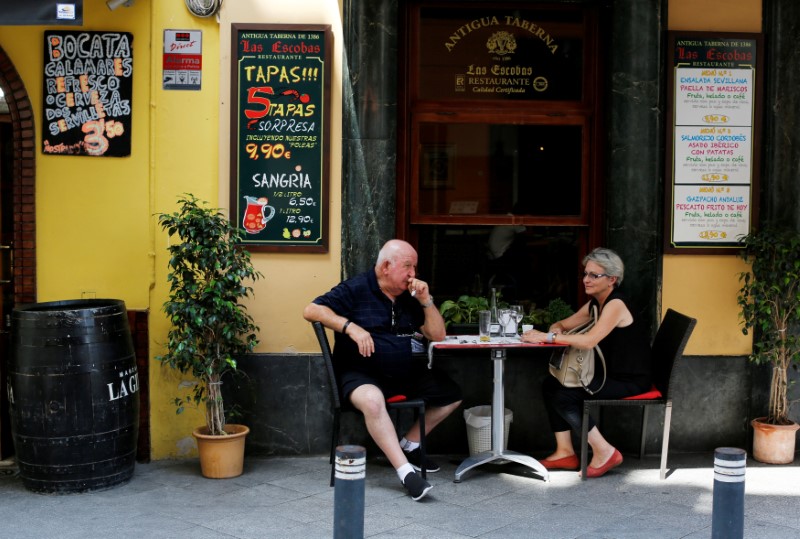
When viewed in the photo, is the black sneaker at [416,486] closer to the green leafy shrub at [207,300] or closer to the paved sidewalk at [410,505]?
the paved sidewalk at [410,505]

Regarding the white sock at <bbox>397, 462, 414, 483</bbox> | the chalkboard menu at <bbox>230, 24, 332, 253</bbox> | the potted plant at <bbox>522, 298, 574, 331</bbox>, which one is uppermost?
the chalkboard menu at <bbox>230, 24, 332, 253</bbox>

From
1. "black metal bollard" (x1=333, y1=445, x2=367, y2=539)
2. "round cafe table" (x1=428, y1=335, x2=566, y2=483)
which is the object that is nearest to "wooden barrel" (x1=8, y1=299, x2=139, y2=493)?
"round cafe table" (x1=428, y1=335, x2=566, y2=483)

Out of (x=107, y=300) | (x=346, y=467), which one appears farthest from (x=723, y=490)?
(x=107, y=300)

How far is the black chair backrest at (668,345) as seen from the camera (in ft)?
20.1

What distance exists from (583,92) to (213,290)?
Result: 3.04 m

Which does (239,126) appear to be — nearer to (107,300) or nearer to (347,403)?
(107,300)

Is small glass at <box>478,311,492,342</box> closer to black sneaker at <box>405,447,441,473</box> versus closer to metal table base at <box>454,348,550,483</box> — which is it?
metal table base at <box>454,348,550,483</box>

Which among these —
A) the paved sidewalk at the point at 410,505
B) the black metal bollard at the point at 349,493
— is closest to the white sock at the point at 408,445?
the paved sidewalk at the point at 410,505

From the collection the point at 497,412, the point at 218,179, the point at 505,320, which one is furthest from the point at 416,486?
the point at 218,179

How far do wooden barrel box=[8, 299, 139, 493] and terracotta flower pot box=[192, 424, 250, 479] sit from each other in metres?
0.52

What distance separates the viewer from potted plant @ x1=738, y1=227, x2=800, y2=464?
21.3 feet

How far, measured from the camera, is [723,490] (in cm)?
401

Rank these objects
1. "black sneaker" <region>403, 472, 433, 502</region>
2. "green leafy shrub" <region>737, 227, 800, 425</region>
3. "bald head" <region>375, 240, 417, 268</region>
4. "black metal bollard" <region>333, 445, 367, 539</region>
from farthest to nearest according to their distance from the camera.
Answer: "green leafy shrub" <region>737, 227, 800, 425</region> → "bald head" <region>375, 240, 417, 268</region> → "black sneaker" <region>403, 472, 433, 502</region> → "black metal bollard" <region>333, 445, 367, 539</region>

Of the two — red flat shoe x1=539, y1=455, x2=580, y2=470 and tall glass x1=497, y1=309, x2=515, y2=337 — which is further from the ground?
tall glass x1=497, y1=309, x2=515, y2=337
